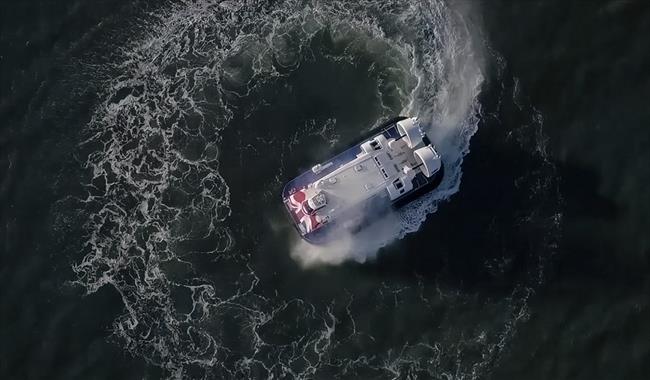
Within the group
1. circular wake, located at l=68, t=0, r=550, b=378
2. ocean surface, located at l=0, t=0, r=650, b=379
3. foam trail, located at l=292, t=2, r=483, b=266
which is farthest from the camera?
foam trail, located at l=292, t=2, r=483, b=266

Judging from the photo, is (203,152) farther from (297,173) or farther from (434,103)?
(434,103)

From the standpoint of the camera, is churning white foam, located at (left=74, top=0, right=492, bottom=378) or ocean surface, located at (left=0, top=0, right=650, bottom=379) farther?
churning white foam, located at (left=74, top=0, right=492, bottom=378)

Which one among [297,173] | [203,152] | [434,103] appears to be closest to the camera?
[297,173]

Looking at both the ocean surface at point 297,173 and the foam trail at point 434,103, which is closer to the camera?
the ocean surface at point 297,173

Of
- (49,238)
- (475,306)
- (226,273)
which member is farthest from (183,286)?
(475,306)

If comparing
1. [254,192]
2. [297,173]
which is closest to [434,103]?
[297,173]

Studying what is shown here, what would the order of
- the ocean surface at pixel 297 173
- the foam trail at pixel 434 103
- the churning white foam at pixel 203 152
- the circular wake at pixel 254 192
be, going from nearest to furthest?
the ocean surface at pixel 297 173
the circular wake at pixel 254 192
the churning white foam at pixel 203 152
the foam trail at pixel 434 103

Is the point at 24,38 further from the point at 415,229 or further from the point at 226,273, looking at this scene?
the point at 415,229

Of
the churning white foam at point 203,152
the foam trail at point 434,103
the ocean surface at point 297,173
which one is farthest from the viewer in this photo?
the foam trail at point 434,103
